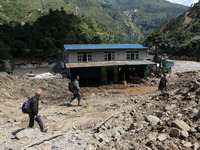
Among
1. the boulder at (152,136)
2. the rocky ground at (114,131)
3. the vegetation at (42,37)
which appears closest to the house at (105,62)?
the rocky ground at (114,131)

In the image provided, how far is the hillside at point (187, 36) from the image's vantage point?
193 feet

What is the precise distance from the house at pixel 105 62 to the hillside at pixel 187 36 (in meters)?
18.7

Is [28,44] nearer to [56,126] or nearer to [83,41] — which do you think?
[83,41]

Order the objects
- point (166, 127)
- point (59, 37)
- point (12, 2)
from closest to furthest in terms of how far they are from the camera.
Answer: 1. point (166, 127)
2. point (59, 37)
3. point (12, 2)

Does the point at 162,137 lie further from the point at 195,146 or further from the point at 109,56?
A: the point at 109,56

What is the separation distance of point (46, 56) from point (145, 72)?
30.3m

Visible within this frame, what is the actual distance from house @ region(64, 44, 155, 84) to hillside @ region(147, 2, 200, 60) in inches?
736

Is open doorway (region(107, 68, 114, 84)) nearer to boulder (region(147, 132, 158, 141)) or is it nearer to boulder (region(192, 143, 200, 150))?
boulder (region(147, 132, 158, 141))

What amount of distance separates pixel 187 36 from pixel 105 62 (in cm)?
7474

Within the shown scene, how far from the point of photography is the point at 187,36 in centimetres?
8131

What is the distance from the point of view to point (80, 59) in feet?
76.1

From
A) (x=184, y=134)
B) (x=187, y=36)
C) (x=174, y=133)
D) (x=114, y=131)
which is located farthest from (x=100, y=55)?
(x=187, y=36)

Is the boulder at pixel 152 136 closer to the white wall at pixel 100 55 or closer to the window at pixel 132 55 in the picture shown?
the white wall at pixel 100 55

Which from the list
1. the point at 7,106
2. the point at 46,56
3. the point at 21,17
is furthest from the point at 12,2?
the point at 7,106
